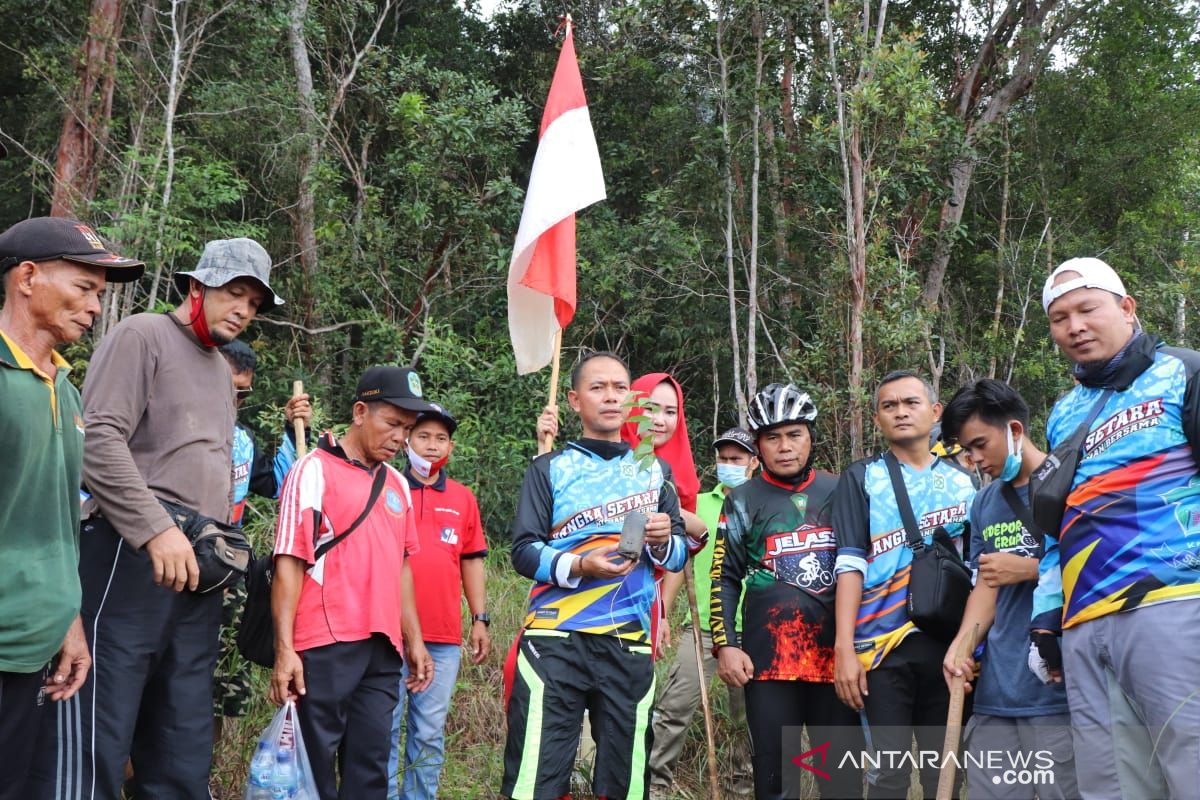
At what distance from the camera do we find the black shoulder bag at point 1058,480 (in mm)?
3600

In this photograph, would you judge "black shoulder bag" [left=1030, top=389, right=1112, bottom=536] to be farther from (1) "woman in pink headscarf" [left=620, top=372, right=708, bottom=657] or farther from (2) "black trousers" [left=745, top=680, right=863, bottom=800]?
(1) "woman in pink headscarf" [left=620, top=372, right=708, bottom=657]

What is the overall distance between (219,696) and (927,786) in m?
3.24

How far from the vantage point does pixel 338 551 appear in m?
4.16

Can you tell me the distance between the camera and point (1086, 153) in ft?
49.2

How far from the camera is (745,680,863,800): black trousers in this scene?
14.8 ft

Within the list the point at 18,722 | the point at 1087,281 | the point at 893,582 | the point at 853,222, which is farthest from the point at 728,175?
the point at 18,722

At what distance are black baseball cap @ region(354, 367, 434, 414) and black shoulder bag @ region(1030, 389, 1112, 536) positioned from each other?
235cm

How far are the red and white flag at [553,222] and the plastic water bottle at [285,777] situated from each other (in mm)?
2555

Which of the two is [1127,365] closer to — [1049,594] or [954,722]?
[1049,594]

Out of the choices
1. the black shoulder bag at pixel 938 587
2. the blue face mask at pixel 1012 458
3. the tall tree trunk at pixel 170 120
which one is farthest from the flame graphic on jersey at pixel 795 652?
the tall tree trunk at pixel 170 120

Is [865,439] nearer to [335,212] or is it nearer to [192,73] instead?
[335,212]

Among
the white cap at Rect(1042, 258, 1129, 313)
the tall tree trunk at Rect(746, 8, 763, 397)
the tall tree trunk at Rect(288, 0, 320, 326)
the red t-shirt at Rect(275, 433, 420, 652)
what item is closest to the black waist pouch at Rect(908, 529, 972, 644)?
the white cap at Rect(1042, 258, 1129, 313)

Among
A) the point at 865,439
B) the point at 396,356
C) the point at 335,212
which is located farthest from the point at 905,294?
the point at 335,212

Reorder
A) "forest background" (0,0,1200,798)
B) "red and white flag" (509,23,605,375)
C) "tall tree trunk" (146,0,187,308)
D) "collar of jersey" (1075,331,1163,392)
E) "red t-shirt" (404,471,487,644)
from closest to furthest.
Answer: "collar of jersey" (1075,331,1163,392), "red t-shirt" (404,471,487,644), "red and white flag" (509,23,605,375), "tall tree trunk" (146,0,187,308), "forest background" (0,0,1200,798)
